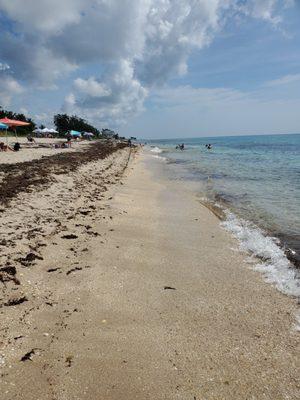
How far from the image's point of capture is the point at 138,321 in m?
4.81

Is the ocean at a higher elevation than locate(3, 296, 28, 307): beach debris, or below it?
below

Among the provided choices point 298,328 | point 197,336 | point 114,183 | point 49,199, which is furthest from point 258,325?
point 114,183

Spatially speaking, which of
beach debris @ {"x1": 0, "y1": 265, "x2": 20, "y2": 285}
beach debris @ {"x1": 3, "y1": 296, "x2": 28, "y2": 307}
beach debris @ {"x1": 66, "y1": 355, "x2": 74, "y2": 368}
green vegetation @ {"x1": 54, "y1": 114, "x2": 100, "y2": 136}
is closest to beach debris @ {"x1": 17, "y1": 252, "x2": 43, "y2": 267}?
beach debris @ {"x1": 0, "y1": 265, "x2": 20, "y2": 285}

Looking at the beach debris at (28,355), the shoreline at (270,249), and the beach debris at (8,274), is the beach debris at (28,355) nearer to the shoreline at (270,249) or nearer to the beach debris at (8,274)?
the beach debris at (8,274)

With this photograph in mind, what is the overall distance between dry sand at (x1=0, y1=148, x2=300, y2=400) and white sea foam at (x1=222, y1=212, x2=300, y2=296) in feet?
1.11

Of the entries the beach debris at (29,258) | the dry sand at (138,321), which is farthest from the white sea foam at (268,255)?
the beach debris at (29,258)

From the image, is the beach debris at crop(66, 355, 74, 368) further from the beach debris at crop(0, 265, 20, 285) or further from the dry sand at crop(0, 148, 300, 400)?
the beach debris at crop(0, 265, 20, 285)

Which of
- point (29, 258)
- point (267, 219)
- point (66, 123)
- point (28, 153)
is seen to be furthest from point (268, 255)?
point (66, 123)

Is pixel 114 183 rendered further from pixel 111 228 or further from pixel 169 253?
pixel 169 253

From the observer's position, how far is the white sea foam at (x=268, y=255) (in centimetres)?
636

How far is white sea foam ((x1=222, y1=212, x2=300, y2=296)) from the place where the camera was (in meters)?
6.36

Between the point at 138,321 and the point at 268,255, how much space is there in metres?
4.16

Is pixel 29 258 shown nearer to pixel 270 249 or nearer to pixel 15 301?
pixel 15 301

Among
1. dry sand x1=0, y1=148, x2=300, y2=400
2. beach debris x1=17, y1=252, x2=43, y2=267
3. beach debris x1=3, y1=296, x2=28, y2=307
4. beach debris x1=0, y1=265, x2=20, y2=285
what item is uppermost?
beach debris x1=0, y1=265, x2=20, y2=285
